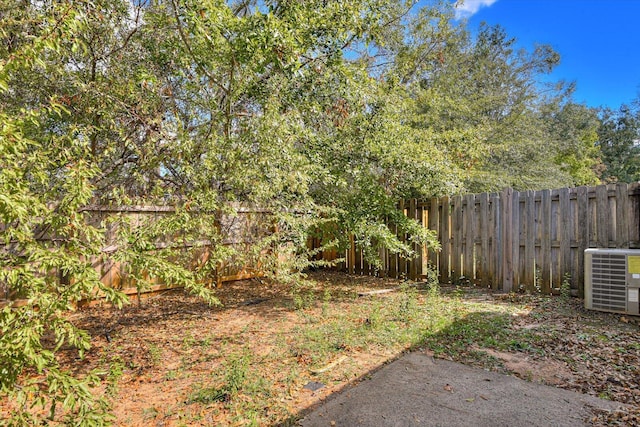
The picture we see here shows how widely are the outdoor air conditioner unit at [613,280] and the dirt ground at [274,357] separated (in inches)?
5.6

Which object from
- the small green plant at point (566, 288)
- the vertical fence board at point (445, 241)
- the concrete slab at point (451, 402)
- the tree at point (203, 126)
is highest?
the tree at point (203, 126)

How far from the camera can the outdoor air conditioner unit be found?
13.5ft

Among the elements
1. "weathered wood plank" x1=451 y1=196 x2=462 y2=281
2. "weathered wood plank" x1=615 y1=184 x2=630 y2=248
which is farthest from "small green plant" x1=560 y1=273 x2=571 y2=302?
"weathered wood plank" x1=451 y1=196 x2=462 y2=281

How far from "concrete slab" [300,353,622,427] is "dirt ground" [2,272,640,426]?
13cm

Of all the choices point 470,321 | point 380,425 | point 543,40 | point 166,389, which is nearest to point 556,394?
point 380,425

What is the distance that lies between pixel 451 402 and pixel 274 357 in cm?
146

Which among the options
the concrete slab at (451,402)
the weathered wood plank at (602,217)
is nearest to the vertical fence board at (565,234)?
the weathered wood plank at (602,217)

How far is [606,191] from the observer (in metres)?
4.93

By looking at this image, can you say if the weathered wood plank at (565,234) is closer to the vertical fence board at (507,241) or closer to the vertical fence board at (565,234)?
the vertical fence board at (565,234)

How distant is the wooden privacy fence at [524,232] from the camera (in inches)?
192

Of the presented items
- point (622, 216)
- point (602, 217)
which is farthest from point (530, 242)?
point (622, 216)

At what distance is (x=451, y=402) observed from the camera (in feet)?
8.02

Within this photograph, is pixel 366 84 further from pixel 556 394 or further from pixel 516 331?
pixel 556 394

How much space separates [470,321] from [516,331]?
47cm
